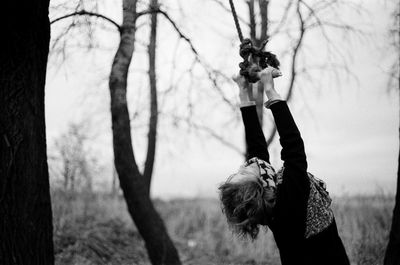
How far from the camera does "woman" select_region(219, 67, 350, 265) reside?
2.27m

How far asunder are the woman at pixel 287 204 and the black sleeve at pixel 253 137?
17.6 inches

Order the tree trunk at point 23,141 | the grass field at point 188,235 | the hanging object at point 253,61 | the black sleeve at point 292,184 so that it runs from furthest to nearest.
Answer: the grass field at point 188,235 < the tree trunk at point 23,141 < the hanging object at point 253,61 < the black sleeve at point 292,184

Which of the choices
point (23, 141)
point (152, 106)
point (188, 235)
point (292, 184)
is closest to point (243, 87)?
point (292, 184)

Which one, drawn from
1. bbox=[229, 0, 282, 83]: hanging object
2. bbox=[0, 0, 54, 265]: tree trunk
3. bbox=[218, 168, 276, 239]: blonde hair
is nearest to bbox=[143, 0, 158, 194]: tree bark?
bbox=[0, 0, 54, 265]: tree trunk

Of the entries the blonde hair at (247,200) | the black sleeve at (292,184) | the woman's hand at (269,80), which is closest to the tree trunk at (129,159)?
the woman's hand at (269,80)

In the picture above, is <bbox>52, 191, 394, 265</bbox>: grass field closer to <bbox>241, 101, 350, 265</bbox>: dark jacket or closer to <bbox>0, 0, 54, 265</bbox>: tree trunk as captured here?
<bbox>241, 101, 350, 265</bbox>: dark jacket

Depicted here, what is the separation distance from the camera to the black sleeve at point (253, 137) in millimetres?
2908

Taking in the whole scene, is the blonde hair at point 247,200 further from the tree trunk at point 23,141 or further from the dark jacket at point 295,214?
the tree trunk at point 23,141

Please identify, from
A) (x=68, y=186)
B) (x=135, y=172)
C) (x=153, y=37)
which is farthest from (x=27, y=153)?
(x=68, y=186)

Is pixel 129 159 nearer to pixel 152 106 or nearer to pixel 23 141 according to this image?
pixel 152 106

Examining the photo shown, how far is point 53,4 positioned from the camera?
5.38 metres

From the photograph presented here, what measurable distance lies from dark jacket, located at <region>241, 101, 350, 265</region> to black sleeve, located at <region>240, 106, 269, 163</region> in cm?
58

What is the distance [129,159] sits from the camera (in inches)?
259

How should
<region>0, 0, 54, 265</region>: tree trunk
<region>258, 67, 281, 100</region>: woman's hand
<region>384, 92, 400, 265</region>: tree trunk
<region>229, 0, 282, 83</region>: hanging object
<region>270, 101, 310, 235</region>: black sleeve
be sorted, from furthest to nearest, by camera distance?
<region>384, 92, 400, 265</region>: tree trunk, <region>0, 0, 54, 265</region>: tree trunk, <region>229, 0, 282, 83</region>: hanging object, <region>258, 67, 281, 100</region>: woman's hand, <region>270, 101, 310, 235</region>: black sleeve
